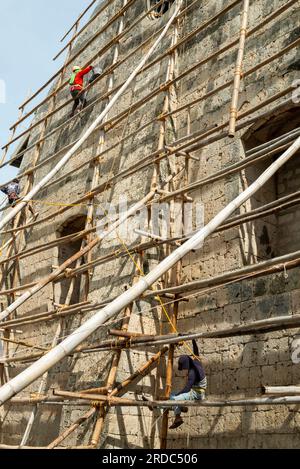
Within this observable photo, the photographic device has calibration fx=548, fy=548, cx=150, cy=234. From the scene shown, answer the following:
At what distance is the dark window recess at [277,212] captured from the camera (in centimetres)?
688

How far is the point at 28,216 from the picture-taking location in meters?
11.6

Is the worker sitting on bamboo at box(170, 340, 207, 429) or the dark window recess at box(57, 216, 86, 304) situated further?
the dark window recess at box(57, 216, 86, 304)

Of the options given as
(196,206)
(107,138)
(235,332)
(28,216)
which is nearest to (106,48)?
(107,138)

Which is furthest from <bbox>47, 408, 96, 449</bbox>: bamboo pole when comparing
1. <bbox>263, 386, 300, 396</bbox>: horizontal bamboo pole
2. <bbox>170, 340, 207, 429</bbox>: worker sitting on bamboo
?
<bbox>263, 386, 300, 396</bbox>: horizontal bamboo pole

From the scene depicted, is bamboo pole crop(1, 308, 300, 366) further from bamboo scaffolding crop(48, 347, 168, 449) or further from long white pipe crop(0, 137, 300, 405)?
long white pipe crop(0, 137, 300, 405)

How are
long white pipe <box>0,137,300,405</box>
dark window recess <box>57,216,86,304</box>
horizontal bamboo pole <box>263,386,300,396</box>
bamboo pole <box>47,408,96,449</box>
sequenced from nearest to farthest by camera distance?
long white pipe <box>0,137,300,405</box>, horizontal bamboo pole <box>263,386,300,396</box>, bamboo pole <box>47,408,96,449</box>, dark window recess <box>57,216,86,304</box>

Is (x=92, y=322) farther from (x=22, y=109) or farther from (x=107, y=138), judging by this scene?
(x=22, y=109)

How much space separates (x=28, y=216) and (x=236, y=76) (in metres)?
6.42

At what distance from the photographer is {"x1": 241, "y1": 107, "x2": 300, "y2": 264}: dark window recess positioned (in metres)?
6.88

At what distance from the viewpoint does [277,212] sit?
6.84 metres

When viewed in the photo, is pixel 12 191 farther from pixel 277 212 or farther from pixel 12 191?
pixel 277 212

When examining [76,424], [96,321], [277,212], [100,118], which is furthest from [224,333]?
[100,118]

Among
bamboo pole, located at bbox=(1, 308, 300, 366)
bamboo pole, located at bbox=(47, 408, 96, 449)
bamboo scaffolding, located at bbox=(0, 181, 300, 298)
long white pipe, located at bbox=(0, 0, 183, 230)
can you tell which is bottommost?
bamboo pole, located at bbox=(47, 408, 96, 449)

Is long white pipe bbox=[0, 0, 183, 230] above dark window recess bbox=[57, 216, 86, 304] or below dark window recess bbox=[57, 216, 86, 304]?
above
